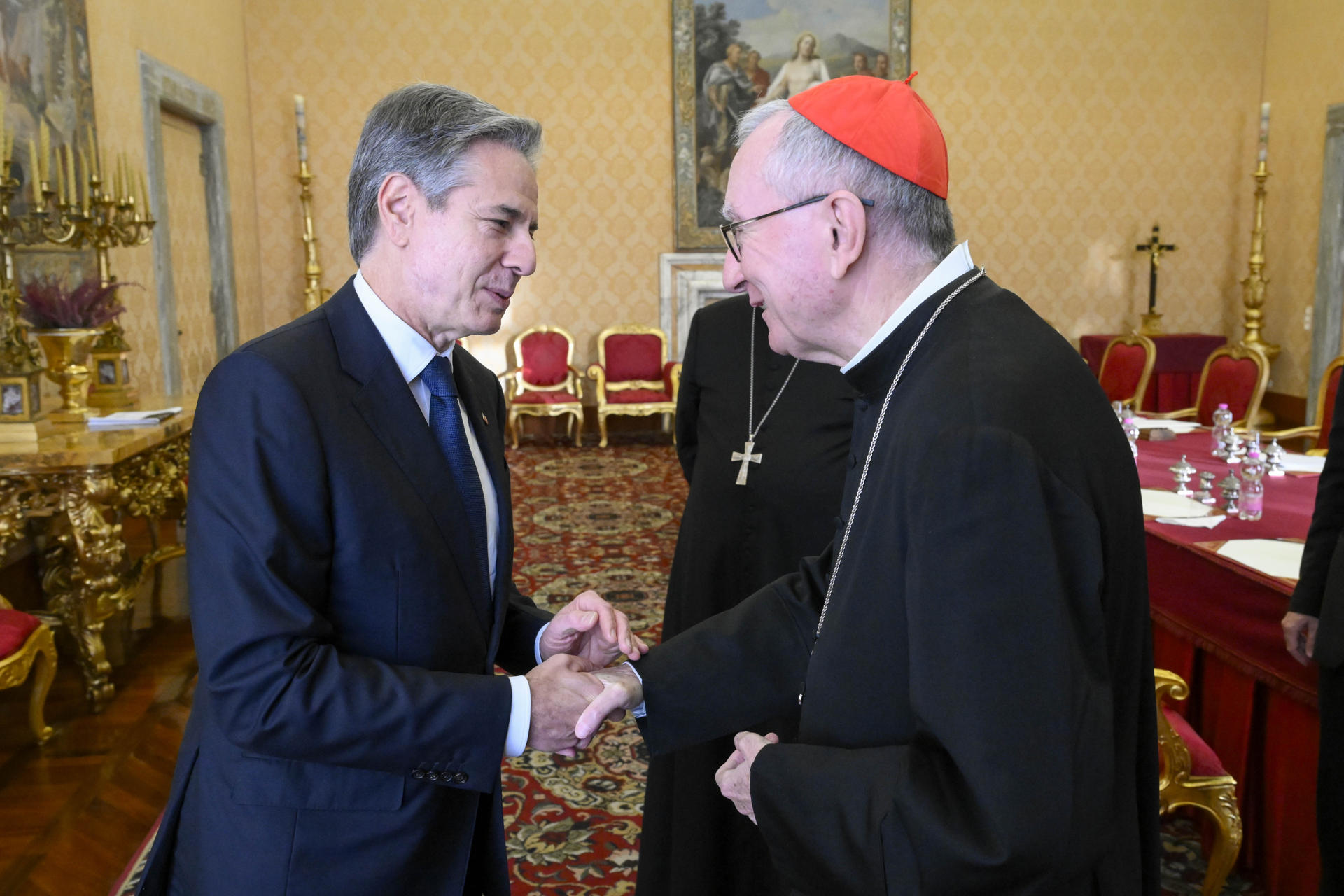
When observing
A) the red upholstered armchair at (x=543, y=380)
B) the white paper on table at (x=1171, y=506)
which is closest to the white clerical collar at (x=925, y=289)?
the white paper on table at (x=1171, y=506)

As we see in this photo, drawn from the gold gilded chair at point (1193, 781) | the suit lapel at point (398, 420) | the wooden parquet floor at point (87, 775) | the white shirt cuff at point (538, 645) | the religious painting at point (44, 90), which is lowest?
the wooden parquet floor at point (87, 775)

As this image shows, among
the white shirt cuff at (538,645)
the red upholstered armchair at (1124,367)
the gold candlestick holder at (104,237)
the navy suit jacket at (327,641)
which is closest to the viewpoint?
the navy suit jacket at (327,641)

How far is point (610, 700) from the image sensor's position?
1.53m

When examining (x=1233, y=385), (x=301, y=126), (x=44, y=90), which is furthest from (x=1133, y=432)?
(x=301, y=126)

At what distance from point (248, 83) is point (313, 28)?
85 centimetres

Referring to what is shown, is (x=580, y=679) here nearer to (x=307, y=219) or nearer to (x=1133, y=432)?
(x=1133, y=432)

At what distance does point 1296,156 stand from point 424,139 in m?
11.3

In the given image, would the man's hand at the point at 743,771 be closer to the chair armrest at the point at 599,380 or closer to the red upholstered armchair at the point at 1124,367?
the red upholstered armchair at the point at 1124,367

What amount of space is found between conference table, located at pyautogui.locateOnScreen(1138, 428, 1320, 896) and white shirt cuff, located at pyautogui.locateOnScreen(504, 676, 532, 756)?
1565mm

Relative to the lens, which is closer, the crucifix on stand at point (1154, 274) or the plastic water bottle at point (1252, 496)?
the plastic water bottle at point (1252, 496)

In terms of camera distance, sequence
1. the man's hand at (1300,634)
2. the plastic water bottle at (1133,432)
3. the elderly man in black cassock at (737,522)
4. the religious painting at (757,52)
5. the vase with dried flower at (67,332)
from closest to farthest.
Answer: the man's hand at (1300,634), the elderly man in black cassock at (737,522), the plastic water bottle at (1133,432), the vase with dried flower at (67,332), the religious painting at (757,52)

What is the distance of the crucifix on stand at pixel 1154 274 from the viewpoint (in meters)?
10.5

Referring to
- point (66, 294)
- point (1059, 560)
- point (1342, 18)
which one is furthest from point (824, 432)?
point (1342, 18)

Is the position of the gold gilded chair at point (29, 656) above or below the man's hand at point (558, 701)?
below
